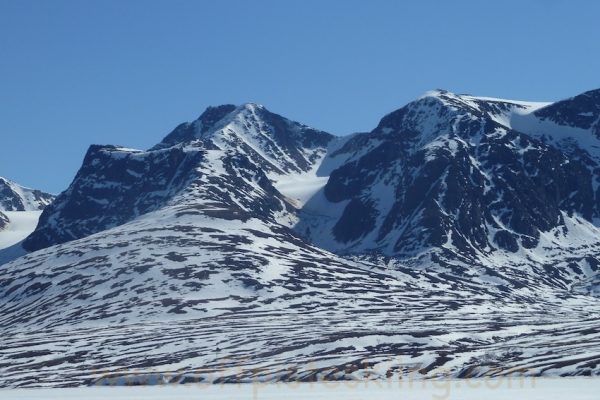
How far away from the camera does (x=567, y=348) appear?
166375 millimetres

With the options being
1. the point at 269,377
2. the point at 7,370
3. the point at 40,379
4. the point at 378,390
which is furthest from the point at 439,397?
the point at 7,370

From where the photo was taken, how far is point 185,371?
573 ft

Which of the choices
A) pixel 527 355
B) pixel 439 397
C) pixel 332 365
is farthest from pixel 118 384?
pixel 439 397

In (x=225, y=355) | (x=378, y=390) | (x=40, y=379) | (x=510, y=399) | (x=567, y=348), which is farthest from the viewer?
(x=225, y=355)

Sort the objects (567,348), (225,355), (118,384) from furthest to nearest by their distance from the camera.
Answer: (225,355)
(567,348)
(118,384)

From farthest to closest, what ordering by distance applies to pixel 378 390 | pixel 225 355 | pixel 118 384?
pixel 225 355 < pixel 118 384 < pixel 378 390

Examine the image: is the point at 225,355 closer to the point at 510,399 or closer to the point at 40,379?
the point at 40,379

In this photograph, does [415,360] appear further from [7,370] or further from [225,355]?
[7,370]

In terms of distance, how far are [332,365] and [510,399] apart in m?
96.5

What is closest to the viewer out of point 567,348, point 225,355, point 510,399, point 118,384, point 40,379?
point 510,399

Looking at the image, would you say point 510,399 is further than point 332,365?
No

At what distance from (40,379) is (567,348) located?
311 feet

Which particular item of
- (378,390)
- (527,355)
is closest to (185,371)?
(527,355)

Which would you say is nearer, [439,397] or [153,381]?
[439,397]
